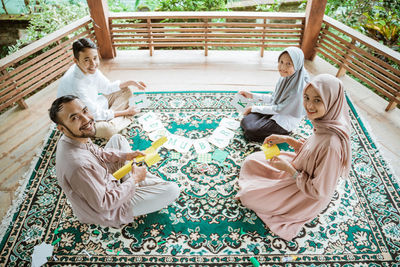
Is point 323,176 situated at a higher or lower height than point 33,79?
higher

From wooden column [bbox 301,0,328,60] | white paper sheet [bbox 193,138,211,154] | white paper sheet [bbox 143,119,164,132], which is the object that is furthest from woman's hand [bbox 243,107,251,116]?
wooden column [bbox 301,0,328,60]

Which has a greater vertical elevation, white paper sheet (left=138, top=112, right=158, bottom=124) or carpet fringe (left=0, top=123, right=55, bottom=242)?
white paper sheet (left=138, top=112, right=158, bottom=124)

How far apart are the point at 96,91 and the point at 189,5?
372cm

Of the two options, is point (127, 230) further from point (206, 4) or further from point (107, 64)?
point (206, 4)

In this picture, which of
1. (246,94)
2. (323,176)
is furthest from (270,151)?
(246,94)

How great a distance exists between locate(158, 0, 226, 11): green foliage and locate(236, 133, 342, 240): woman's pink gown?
4.50m

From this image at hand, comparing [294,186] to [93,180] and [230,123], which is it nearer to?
[230,123]

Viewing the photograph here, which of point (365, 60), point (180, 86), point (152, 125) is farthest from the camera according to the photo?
point (180, 86)

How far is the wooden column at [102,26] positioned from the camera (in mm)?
4105

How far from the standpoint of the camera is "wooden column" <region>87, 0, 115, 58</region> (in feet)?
13.5

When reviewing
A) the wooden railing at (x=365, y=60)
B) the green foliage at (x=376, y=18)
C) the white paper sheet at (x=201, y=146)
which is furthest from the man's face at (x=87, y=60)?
the green foliage at (x=376, y=18)

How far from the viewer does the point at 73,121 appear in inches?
71.1

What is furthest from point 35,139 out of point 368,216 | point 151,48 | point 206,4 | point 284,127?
point 206,4

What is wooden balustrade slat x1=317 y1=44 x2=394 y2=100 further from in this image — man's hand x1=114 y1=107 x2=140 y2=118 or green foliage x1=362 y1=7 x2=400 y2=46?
man's hand x1=114 y1=107 x2=140 y2=118
